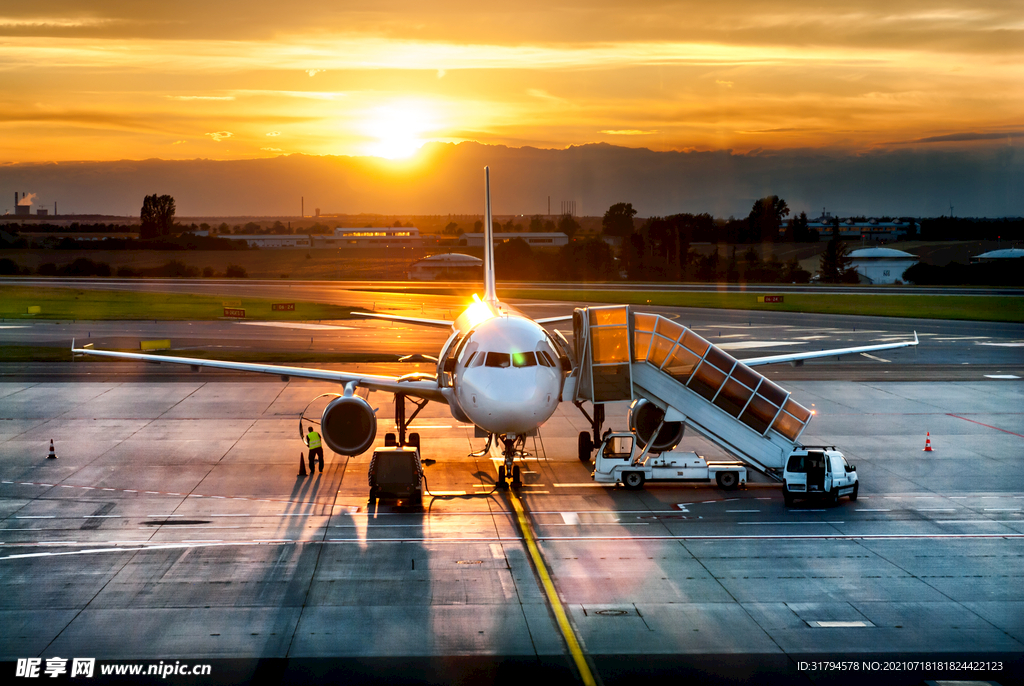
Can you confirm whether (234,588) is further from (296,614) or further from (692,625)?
(692,625)

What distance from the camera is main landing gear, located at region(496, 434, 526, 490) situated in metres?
26.8

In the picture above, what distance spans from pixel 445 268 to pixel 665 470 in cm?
14688

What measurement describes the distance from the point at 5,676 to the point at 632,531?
14726 mm

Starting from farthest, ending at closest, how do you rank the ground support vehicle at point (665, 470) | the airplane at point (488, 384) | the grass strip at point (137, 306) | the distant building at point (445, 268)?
the distant building at point (445, 268), the grass strip at point (137, 306), the ground support vehicle at point (665, 470), the airplane at point (488, 384)

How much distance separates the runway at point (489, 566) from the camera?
15.7 m

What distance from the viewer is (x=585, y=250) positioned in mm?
175500

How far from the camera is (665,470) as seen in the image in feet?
91.0

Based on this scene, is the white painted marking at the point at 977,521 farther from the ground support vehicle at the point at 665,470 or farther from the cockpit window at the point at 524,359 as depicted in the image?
the cockpit window at the point at 524,359

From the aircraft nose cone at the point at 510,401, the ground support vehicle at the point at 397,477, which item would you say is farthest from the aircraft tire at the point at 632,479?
the ground support vehicle at the point at 397,477

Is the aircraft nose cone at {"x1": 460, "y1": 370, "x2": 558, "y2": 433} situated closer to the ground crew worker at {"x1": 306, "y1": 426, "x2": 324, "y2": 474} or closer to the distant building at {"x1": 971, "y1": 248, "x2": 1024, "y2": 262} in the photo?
the ground crew worker at {"x1": 306, "y1": 426, "x2": 324, "y2": 474}

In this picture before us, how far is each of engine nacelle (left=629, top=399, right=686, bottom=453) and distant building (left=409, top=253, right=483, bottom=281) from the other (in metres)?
134

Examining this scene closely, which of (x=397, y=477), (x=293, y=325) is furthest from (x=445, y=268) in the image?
(x=397, y=477)

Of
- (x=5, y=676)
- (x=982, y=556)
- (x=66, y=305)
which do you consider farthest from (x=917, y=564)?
(x=66, y=305)

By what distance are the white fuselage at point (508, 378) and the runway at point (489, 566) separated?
9.35 ft
